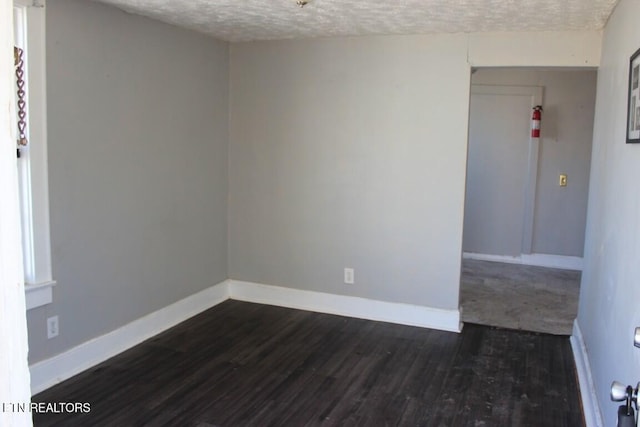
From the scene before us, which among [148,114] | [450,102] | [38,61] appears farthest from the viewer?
[450,102]

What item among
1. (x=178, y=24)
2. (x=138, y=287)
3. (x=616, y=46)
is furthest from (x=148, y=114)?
(x=616, y=46)

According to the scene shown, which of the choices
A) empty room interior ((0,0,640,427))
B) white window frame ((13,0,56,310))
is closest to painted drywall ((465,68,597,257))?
empty room interior ((0,0,640,427))

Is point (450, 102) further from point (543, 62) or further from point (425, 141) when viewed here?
point (543, 62)

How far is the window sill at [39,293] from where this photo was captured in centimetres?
287

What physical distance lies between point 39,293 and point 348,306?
235cm

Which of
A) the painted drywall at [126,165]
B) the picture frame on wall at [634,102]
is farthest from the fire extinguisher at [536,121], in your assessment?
the picture frame on wall at [634,102]

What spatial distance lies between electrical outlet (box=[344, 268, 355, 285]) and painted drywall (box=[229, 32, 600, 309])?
0.04 m

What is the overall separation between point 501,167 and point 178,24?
4.15 meters

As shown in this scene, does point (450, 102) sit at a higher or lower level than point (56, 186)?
higher

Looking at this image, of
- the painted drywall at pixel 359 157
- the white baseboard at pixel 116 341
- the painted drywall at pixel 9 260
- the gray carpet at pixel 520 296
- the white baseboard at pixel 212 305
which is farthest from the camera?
the gray carpet at pixel 520 296

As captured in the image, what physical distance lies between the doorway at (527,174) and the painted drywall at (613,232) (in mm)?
2582

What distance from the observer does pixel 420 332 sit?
A: 13.5 feet

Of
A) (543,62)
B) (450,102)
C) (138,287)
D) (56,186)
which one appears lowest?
(138,287)

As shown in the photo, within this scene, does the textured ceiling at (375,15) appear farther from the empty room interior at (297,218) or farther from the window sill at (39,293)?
the window sill at (39,293)
